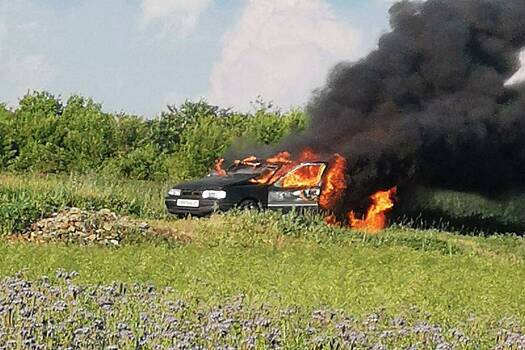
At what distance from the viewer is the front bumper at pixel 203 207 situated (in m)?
21.0

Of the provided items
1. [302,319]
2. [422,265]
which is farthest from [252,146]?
[302,319]

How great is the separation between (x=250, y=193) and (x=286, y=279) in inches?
404

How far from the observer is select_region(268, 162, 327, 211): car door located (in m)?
20.5

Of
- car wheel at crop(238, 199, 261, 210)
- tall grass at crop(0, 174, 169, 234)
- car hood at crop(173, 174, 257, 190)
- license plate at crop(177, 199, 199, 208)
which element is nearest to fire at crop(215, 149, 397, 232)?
car hood at crop(173, 174, 257, 190)

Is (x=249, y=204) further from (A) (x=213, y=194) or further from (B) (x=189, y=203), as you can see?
(B) (x=189, y=203)

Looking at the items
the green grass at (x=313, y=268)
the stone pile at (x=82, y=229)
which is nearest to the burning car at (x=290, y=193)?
the green grass at (x=313, y=268)

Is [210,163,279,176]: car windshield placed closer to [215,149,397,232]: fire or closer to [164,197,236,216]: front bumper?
[215,149,397,232]: fire

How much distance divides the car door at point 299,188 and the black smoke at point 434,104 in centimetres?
89

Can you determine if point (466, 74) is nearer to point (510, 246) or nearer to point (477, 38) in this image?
point (477, 38)

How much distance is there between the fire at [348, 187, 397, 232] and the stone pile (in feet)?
22.2

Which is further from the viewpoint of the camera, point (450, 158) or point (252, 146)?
point (252, 146)

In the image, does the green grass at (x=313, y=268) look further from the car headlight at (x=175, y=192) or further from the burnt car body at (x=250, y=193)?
the car headlight at (x=175, y=192)

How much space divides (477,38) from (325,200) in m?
6.04

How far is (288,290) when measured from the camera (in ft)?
33.1
